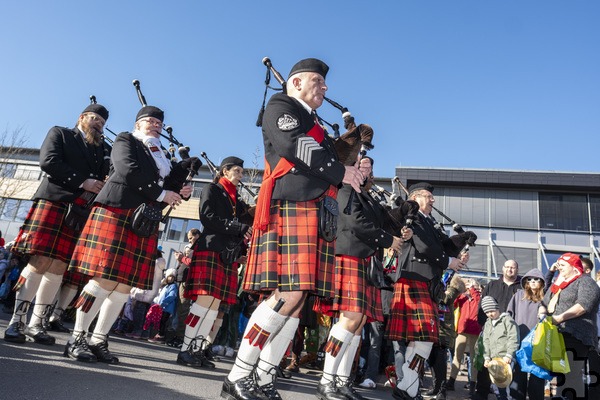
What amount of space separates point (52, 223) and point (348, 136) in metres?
2.97

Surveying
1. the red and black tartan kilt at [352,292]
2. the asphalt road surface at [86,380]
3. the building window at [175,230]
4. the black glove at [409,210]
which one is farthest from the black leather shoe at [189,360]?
the building window at [175,230]

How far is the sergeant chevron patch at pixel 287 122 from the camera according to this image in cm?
263

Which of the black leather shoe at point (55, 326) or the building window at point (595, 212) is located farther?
the building window at point (595, 212)

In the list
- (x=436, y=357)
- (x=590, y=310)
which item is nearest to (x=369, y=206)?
(x=436, y=357)

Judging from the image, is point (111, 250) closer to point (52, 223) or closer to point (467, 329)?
point (52, 223)

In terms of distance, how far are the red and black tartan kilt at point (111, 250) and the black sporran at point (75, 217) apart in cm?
62

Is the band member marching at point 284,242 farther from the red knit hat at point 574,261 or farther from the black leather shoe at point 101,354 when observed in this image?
the red knit hat at point 574,261

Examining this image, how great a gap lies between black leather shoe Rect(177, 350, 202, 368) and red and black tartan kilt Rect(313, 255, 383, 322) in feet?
4.35

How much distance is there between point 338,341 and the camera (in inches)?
134

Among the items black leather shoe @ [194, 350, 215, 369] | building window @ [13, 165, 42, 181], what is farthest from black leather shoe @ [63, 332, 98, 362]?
building window @ [13, 165, 42, 181]

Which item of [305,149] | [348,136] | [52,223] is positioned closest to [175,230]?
[52,223]

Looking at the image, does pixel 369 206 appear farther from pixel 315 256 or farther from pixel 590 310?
pixel 590 310

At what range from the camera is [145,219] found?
3.59 metres

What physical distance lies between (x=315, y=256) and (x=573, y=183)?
2380cm
